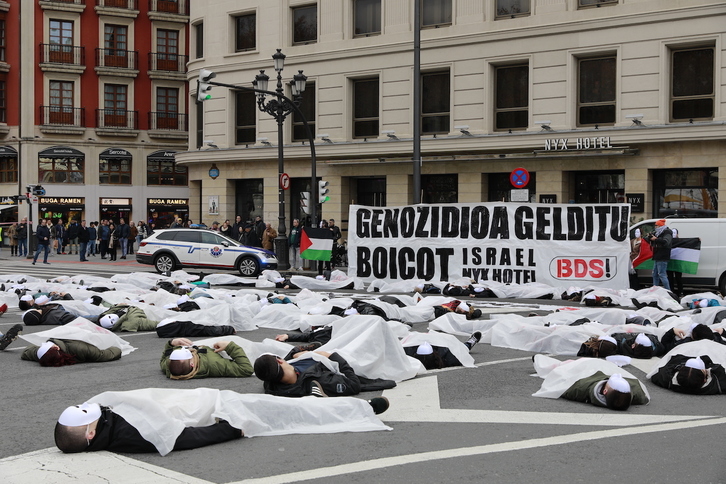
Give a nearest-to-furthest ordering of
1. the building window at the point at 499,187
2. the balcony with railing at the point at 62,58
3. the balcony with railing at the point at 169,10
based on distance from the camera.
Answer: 1. the building window at the point at 499,187
2. the balcony with railing at the point at 62,58
3. the balcony with railing at the point at 169,10

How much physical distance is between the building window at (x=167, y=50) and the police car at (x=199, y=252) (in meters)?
29.3

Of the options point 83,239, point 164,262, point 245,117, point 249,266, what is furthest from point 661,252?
point 83,239

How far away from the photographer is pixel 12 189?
49688mm

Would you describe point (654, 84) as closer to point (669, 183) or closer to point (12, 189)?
point (669, 183)

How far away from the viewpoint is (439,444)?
585cm

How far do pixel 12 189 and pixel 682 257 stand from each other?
4208 centimetres

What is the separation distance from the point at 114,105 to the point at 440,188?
27593mm

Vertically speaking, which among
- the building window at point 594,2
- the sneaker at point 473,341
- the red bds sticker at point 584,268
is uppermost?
the building window at point 594,2

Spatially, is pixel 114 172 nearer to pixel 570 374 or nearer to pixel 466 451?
pixel 570 374

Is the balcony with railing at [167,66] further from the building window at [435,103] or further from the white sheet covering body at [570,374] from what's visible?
the white sheet covering body at [570,374]

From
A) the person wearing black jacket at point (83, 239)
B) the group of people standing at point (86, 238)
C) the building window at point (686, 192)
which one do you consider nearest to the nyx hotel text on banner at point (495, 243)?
the building window at point (686, 192)

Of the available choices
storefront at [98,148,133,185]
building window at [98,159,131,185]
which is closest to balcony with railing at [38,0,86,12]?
storefront at [98,148,133,185]

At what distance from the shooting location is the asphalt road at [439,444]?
16.8 ft

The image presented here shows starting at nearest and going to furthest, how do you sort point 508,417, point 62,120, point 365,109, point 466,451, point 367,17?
1. point 466,451
2. point 508,417
3. point 367,17
4. point 365,109
5. point 62,120
